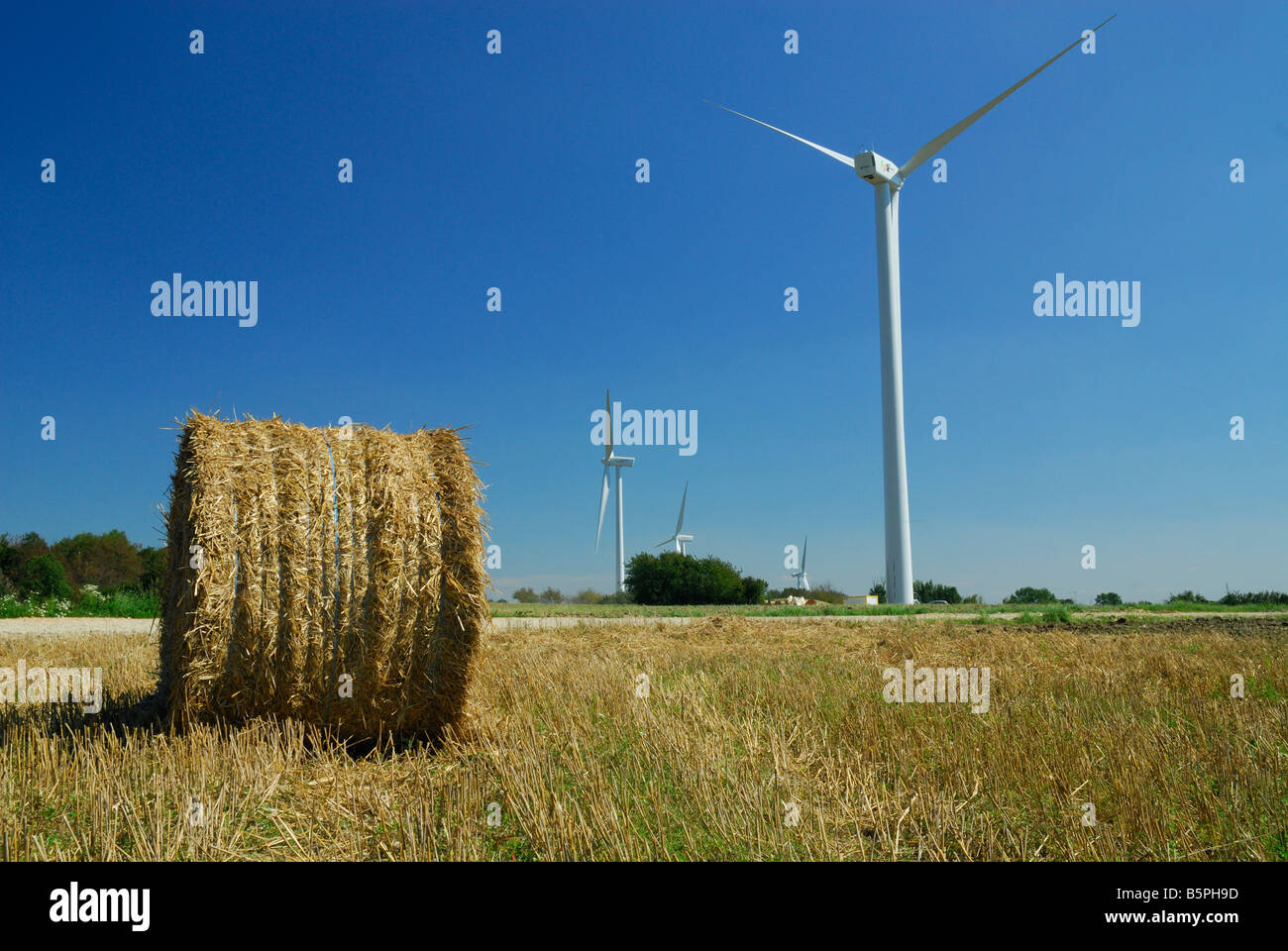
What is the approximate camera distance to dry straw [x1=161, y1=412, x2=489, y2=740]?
6.87 m

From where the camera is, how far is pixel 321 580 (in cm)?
706

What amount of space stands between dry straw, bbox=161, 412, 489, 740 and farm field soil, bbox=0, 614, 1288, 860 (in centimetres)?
37

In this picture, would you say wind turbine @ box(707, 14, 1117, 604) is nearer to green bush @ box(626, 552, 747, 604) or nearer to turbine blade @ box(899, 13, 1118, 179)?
turbine blade @ box(899, 13, 1118, 179)

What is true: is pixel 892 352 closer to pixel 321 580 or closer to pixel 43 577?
pixel 321 580

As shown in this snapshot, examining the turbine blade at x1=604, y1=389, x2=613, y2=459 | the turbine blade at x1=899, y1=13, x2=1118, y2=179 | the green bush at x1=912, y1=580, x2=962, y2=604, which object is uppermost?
the turbine blade at x1=899, y1=13, x2=1118, y2=179

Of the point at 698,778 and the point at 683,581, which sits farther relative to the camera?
the point at 683,581

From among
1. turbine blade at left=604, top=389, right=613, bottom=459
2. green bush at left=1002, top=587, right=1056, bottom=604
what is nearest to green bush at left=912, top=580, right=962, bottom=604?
green bush at left=1002, top=587, right=1056, bottom=604

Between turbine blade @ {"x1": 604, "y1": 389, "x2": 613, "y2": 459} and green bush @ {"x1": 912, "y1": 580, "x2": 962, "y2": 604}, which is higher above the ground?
turbine blade @ {"x1": 604, "y1": 389, "x2": 613, "y2": 459}

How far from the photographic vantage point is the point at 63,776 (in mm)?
5773

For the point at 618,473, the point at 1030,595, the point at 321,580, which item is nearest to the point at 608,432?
the point at 618,473

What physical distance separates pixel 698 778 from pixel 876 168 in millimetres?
35626

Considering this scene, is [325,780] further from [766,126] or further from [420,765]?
[766,126]

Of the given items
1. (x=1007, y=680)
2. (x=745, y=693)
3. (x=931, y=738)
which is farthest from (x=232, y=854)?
(x=1007, y=680)

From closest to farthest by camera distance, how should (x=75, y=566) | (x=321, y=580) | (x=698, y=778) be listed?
1. (x=698, y=778)
2. (x=321, y=580)
3. (x=75, y=566)
